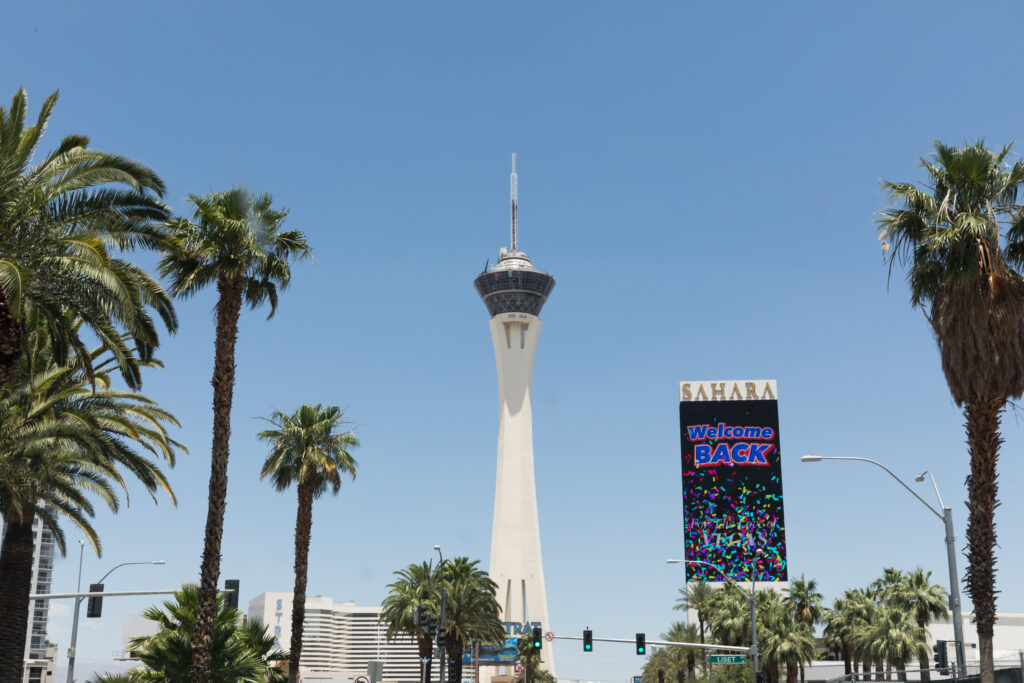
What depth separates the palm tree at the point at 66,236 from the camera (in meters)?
20.5

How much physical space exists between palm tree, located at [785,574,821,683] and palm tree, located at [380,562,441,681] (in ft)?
94.7

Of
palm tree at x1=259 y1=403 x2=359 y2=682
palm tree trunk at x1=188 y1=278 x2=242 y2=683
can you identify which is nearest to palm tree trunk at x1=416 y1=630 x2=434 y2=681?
palm tree at x1=259 y1=403 x2=359 y2=682

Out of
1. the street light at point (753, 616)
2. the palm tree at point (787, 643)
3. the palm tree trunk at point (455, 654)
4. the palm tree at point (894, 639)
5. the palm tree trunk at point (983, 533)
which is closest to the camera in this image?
the palm tree trunk at point (983, 533)

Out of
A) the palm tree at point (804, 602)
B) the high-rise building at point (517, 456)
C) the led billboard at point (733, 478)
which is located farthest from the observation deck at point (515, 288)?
the palm tree at point (804, 602)

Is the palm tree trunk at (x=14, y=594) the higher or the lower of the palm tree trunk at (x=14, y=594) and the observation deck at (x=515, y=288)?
the lower

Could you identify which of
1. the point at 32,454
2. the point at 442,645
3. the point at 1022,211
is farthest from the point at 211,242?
the point at 442,645

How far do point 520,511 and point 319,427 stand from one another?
9677 cm

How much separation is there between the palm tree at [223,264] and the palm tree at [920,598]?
56650 mm

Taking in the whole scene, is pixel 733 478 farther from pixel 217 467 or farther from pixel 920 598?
pixel 217 467

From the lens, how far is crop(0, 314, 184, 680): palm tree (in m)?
26.6

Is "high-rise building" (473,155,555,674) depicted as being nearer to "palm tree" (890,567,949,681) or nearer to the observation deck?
the observation deck

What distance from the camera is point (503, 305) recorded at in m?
155

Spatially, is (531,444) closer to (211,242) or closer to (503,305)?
(503,305)

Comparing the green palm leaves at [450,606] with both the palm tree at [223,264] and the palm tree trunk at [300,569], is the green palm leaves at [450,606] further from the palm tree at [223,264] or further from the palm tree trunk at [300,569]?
the palm tree at [223,264]
